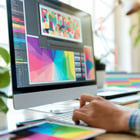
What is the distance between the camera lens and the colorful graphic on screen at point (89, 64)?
0.99m

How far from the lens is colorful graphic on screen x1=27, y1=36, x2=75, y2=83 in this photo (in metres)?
0.69

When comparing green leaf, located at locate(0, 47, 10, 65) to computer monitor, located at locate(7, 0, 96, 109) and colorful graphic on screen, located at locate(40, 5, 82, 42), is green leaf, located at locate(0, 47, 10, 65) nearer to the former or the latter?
computer monitor, located at locate(7, 0, 96, 109)

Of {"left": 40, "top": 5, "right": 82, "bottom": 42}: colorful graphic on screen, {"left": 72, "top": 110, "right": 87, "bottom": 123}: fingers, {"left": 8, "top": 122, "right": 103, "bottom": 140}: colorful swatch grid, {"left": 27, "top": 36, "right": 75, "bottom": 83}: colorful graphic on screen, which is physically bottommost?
{"left": 8, "top": 122, "right": 103, "bottom": 140}: colorful swatch grid

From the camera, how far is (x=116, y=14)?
2.58m

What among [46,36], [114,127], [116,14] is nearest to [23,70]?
[46,36]

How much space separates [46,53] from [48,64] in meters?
0.04

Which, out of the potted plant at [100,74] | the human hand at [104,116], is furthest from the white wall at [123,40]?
the human hand at [104,116]

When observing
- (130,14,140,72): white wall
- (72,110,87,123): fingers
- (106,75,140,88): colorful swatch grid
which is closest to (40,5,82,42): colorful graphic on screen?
(72,110,87,123): fingers

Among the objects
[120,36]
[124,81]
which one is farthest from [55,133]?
[120,36]

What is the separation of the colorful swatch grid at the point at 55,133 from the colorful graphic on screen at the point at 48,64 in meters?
0.21

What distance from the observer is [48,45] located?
29.5 inches

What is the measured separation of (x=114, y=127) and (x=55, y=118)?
0.17 metres

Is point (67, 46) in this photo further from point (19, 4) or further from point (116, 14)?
point (116, 14)

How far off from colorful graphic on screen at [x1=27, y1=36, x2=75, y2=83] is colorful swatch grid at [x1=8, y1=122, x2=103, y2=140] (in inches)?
8.5
